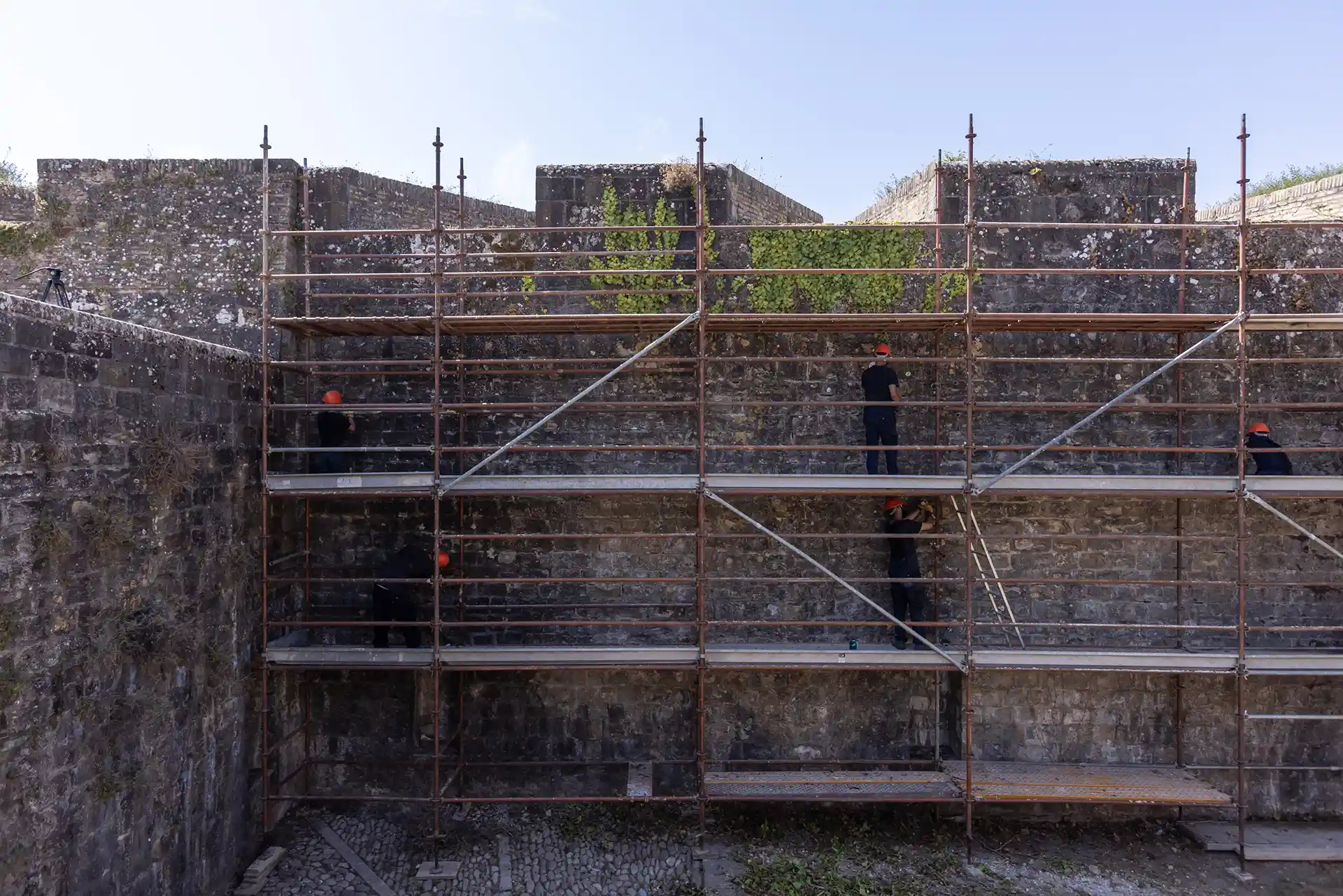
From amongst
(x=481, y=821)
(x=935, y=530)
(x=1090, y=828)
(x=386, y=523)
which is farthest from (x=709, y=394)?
(x=1090, y=828)

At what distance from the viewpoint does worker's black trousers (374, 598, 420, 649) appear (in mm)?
6434

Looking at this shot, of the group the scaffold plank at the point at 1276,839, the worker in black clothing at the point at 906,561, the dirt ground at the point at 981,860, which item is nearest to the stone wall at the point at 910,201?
the worker in black clothing at the point at 906,561

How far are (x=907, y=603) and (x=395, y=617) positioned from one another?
4201mm

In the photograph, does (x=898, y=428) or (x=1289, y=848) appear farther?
(x=898, y=428)

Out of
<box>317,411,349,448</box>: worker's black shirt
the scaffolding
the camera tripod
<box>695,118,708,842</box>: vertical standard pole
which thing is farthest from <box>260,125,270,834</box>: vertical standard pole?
<box>695,118,708,842</box>: vertical standard pole

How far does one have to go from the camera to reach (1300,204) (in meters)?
7.91

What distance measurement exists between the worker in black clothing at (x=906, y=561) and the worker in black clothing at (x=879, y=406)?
38cm

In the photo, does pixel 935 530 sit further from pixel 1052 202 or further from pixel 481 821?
pixel 481 821

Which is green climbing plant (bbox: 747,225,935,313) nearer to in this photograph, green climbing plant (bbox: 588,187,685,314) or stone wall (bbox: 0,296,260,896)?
green climbing plant (bbox: 588,187,685,314)

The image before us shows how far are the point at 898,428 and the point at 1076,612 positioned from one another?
2.14 metres

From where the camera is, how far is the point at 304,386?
22.1 ft

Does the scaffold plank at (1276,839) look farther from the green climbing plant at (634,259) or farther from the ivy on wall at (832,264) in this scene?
the green climbing plant at (634,259)

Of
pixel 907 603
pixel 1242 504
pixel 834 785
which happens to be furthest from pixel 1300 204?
pixel 834 785

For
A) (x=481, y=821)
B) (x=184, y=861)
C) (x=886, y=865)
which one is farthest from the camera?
(x=481, y=821)
